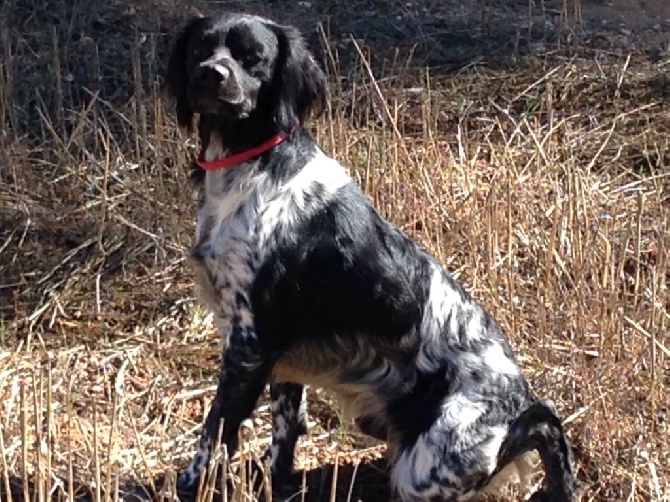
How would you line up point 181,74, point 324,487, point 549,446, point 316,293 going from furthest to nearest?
point 324,487 → point 181,74 → point 316,293 → point 549,446

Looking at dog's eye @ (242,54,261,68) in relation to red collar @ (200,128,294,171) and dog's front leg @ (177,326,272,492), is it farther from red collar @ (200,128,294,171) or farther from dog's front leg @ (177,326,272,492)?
dog's front leg @ (177,326,272,492)

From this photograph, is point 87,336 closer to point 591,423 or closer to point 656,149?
point 591,423

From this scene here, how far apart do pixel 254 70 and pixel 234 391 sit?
87 centimetres

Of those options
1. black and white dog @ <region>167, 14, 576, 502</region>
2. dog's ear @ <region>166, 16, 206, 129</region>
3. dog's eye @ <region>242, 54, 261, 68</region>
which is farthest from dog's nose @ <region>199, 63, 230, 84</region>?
dog's ear @ <region>166, 16, 206, 129</region>

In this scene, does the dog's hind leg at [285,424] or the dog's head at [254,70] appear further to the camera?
the dog's hind leg at [285,424]

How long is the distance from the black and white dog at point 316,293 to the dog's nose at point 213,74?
1 cm

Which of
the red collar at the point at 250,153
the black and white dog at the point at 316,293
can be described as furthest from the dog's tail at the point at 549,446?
the red collar at the point at 250,153

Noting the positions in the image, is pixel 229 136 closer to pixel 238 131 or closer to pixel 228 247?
pixel 238 131

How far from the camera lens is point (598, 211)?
195 inches

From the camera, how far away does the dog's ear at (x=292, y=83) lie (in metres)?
3.44

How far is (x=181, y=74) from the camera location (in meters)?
3.58

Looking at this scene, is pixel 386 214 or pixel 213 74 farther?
pixel 386 214

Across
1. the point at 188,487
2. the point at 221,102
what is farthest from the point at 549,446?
the point at 221,102

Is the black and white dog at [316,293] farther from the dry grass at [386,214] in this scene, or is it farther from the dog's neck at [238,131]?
the dry grass at [386,214]
